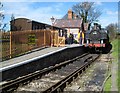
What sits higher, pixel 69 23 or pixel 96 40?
pixel 69 23

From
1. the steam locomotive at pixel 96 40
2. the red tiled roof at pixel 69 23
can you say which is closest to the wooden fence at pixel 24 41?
the steam locomotive at pixel 96 40

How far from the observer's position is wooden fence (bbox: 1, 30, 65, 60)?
16.4 m

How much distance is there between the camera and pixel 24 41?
65.6 feet

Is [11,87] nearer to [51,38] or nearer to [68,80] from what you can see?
[68,80]

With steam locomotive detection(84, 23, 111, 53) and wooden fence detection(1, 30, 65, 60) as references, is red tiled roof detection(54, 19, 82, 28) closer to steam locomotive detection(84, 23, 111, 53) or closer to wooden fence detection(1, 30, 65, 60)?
steam locomotive detection(84, 23, 111, 53)

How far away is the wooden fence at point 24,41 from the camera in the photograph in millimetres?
16420

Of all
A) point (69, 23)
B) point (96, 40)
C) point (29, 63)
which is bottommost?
point (29, 63)

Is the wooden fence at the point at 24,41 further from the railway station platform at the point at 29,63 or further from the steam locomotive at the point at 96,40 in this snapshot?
the steam locomotive at the point at 96,40

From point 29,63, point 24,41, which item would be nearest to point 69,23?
point 24,41

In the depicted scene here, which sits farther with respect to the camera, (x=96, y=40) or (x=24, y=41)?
(x=96, y=40)

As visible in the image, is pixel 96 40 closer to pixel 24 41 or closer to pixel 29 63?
pixel 24 41

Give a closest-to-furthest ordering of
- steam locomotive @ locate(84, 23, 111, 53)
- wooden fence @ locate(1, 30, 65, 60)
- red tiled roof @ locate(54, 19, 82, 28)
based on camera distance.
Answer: wooden fence @ locate(1, 30, 65, 60)
steam locomotive @ locate(84, 23, 111, 53)
red tiled roof @ locate(54, 19, 82, 28)

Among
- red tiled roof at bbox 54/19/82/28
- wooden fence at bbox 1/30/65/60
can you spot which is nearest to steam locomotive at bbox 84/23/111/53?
wooden fence at bbox 1/30/65/60

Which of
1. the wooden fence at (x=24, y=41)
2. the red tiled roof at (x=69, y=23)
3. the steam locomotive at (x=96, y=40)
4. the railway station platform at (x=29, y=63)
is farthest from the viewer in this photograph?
the red tiled roof at (x=69, y=23)
